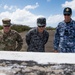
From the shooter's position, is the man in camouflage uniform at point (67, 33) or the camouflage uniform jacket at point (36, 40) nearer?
the man in camouflage uniform at point (67, 33)

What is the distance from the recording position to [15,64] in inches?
93.5

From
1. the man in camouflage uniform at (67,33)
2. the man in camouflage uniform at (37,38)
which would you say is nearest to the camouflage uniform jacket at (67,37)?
the man in camouflage uniform at (67,33)

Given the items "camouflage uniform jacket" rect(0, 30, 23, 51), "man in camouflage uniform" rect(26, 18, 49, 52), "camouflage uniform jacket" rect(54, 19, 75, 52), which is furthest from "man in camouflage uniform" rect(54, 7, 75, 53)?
"camouflage uniform jacket" rect(0, 30, 23, 51)

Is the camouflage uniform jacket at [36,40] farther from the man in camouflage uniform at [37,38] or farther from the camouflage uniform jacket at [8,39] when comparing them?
the camouflage uniform jacket at [8,39]

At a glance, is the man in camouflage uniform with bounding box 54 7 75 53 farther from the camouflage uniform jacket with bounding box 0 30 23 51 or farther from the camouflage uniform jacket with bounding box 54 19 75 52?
the camouflage uniform jacket with bounding box 0 30 23 51

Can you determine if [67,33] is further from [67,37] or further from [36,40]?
[36,40]

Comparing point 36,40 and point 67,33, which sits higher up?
point 67,33

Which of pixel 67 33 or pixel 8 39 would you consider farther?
pixel 8 39

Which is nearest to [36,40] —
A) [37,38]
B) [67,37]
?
[37,38]

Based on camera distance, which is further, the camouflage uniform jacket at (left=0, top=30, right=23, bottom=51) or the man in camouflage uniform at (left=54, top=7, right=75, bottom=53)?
the camouflage uniform jacket at (left=0, top=30, right=23, bottom=51)

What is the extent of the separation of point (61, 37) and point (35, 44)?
2.07 feet

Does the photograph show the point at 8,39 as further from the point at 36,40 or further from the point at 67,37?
the point at 67,37

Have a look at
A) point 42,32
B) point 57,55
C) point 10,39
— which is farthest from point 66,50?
point 57,55

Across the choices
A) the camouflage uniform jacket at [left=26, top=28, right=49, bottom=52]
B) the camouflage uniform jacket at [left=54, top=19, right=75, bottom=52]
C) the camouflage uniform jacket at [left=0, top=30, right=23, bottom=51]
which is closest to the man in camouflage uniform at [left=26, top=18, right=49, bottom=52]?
the camouflage uniform jacket at [left=26, top=28, right=49, bottom=52]
